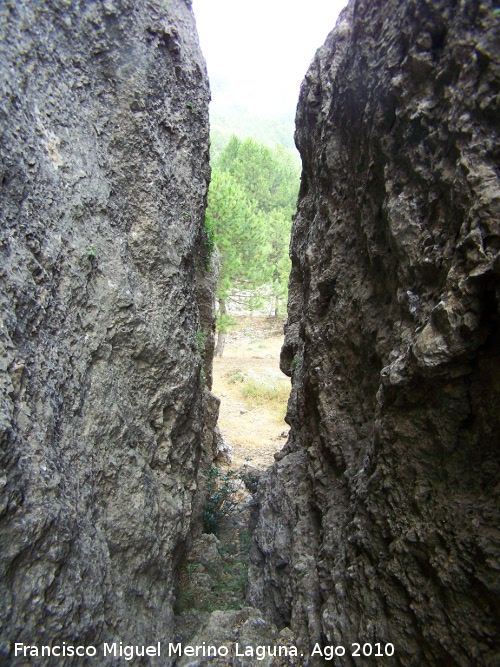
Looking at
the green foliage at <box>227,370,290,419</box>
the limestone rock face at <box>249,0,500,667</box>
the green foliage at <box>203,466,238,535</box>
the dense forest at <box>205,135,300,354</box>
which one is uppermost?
the dense forest at <box>205,135,300,354</box>

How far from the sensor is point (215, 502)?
8.99 meters

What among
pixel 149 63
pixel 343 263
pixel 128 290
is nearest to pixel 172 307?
pixel 128 290

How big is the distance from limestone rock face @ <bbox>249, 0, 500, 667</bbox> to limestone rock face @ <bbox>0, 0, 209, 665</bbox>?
220 cm

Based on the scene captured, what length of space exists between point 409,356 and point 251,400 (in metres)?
15.2

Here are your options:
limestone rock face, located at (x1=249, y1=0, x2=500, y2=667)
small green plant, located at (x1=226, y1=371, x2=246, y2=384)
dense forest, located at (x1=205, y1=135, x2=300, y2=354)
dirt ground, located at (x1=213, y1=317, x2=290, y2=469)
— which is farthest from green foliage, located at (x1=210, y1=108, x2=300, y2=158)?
limestone rock face, located at (x1=249, y1=0, x2=500, y2=667)

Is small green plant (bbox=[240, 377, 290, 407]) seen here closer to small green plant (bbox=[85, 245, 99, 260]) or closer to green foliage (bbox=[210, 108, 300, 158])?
small green plant (bbox=[85, 245, 99, 260])

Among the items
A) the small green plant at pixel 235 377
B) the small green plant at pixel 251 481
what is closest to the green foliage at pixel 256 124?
the small green plant at pixel 235 377

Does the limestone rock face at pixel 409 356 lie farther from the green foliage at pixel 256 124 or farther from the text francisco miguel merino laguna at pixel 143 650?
the green foliage at pixel 256 124

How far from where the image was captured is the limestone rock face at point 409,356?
258 cm

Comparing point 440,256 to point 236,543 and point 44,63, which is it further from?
point 236,543

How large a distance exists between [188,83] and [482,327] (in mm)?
6451

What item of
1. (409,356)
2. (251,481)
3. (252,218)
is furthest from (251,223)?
(409,356)

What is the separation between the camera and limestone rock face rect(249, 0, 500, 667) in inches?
102

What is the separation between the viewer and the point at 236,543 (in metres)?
8.16
